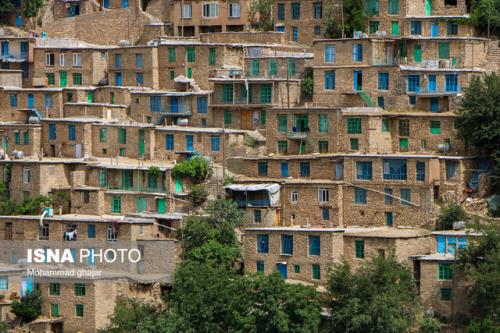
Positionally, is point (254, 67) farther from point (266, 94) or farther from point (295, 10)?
point (295, 10)

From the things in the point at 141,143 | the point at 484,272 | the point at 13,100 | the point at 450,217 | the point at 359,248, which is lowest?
the point at 484,272

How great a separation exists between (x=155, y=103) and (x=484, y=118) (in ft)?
39.8

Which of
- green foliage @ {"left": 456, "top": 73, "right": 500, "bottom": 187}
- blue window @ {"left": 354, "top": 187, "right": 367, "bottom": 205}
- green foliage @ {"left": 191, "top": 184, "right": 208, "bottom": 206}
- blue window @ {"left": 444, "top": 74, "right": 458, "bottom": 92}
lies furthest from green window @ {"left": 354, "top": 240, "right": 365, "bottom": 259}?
blue window @ {"left": 444, "top": 74, "right": 458, "bottom": 92}

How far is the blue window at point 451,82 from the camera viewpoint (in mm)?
60250

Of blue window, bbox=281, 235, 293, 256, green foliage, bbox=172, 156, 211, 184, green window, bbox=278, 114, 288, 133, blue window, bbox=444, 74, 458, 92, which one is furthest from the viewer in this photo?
green window, bbox=278, 114, 288, 133

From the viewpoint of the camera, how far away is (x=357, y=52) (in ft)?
203

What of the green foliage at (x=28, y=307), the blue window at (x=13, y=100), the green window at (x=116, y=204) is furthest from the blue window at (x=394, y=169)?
the blue window at (x=13, y=100)

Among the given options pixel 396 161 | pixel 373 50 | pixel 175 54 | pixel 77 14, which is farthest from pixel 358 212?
pixel 77 14

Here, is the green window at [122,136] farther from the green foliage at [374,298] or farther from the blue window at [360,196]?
the green foliage at [374,298]

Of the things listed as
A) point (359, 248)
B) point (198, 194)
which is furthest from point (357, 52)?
point (359, 248)

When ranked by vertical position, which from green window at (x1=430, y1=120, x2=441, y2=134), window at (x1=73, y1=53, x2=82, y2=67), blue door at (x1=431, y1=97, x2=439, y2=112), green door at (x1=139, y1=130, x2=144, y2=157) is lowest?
green door at (x1=139, y1=130, x2=144, y2=157)

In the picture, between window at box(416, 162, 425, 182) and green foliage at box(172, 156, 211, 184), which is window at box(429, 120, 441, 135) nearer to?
window at box(416, 162, 425, 182)

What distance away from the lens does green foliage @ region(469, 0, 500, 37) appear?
206 feet

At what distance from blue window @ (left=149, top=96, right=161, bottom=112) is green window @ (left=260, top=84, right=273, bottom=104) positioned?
368 centimetres
